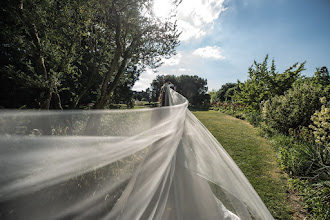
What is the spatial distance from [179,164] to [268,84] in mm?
10459

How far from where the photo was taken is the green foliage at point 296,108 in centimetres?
530

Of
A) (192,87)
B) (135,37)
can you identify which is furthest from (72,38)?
(192,87)

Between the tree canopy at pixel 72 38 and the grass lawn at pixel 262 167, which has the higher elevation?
the tree canopy at pixel 72 38

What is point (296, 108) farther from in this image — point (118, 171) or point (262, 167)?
point (118, 171)

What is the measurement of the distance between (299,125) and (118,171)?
7.15 m

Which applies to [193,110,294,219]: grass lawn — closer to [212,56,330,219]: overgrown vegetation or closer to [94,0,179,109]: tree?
[212,56,330,219]: overgrown vegetation

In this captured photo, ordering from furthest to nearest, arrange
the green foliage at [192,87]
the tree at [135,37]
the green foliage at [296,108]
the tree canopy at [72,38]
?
the green foliage at [192,87] < the green foliage at [296,108] < the tree at [135,37] < the tree canopy at [72,38]

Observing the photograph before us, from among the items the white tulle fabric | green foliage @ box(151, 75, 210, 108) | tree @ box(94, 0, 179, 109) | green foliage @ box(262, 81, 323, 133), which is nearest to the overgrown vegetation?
green foliage @ box(262, 81, 323, 133)

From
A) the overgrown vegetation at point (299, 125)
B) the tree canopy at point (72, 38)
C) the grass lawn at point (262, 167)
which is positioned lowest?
Answer: the grass lawn at point (262, 167)

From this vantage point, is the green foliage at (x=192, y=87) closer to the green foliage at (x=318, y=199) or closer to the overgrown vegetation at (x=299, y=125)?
the overgrown vegetation at (x=299, y=125)

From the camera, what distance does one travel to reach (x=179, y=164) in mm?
1299

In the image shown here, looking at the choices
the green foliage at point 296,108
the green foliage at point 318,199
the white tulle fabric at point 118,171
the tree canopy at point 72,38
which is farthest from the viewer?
the green foliage at point 296,108

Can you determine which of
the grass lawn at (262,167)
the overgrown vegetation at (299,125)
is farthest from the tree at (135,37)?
the overgrown vegetation at (299,125)

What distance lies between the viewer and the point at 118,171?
4.23ft
